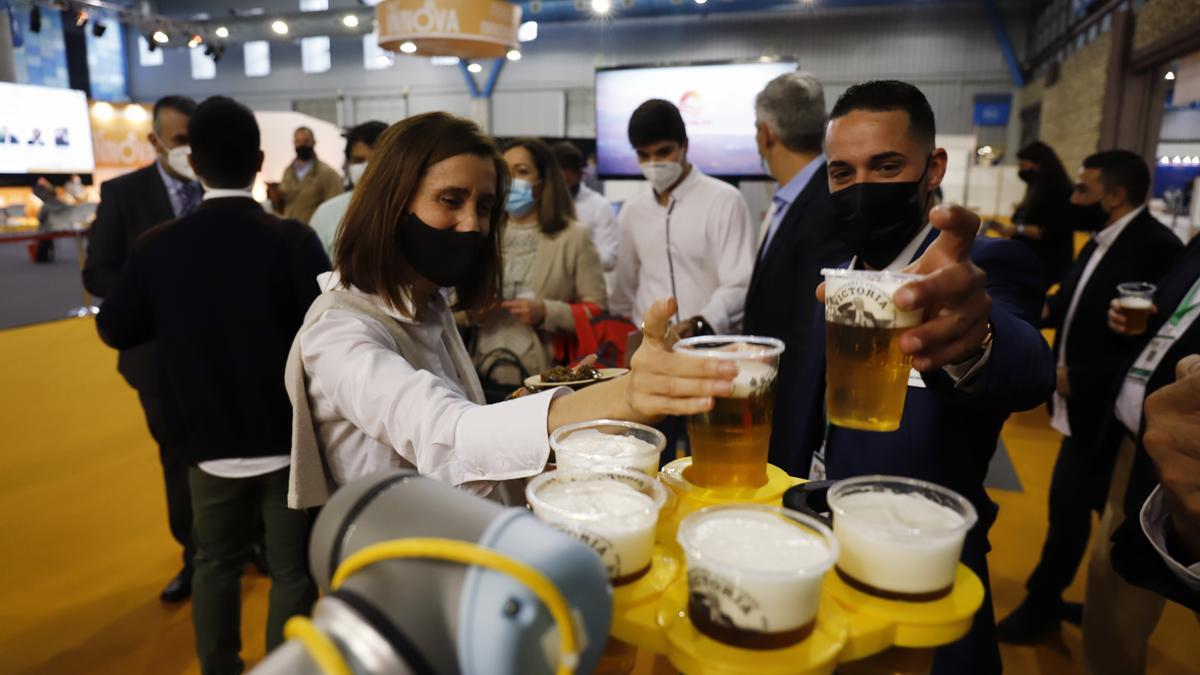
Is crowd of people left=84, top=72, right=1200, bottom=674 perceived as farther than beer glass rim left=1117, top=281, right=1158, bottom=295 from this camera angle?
No

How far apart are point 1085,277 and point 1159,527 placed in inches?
122

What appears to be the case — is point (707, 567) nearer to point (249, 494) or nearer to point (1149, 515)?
point (1149, 515)

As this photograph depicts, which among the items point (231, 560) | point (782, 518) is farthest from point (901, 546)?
point (231, 560)

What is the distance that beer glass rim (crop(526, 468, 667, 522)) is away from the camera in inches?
30.1

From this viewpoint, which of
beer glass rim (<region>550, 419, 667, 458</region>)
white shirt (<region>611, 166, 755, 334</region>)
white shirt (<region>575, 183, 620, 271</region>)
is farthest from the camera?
white shirt (<region>575, 183, 620, 271</region>)

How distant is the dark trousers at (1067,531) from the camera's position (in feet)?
10.0

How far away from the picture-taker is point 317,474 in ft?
5.19

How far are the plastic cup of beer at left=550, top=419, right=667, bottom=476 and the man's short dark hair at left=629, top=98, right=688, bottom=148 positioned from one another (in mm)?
2661

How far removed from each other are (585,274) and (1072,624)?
105 inches

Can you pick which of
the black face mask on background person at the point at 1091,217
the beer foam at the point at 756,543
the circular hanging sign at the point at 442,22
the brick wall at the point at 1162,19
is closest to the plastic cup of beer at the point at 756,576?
the beer foam at the point at 756,543

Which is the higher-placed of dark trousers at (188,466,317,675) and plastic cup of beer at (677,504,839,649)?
plastic cup of beer at (677,504,839,649)

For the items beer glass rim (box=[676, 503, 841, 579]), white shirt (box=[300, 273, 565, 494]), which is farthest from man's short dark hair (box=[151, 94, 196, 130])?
beer glass rim (box=[676, 503, 841, 579])

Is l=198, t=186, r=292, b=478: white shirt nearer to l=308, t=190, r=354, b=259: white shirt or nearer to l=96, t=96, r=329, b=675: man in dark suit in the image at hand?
l=96, t=96, r=329, b=675: man in dark suit

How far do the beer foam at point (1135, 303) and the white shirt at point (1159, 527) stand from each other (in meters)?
1.88
